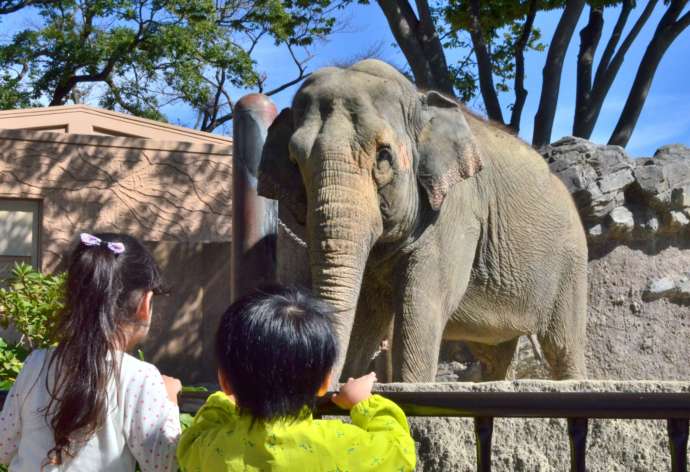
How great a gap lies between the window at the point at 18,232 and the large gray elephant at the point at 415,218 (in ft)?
22.1

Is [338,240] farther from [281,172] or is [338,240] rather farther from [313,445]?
[313,445]

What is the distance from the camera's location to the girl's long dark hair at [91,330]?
2.28 m

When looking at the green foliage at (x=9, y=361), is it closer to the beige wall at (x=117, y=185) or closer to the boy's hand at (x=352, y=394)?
the boy's hand at (x=352, y=394)

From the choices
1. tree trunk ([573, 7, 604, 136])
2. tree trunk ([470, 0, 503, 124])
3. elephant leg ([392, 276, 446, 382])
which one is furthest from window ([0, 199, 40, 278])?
elephant leg ([392, 276, 446, 382])

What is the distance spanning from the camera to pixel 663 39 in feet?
36.9

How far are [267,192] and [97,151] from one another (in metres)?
7.17

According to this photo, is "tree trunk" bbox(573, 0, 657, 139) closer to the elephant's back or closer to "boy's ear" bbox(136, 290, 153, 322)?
the elephant's back

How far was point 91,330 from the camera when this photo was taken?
2359mm

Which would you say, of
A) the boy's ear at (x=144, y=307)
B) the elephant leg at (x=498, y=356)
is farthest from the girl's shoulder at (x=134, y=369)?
the elephant leg at (x=498, y=356)

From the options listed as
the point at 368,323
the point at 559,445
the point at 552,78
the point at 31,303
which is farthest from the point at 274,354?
the point at 552,78

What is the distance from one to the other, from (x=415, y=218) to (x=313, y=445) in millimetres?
3310

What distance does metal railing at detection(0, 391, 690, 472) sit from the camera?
200 centimetres

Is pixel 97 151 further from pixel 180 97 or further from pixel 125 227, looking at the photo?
pixel 180 97

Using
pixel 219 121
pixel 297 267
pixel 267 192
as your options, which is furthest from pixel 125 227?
pixel 219 121
